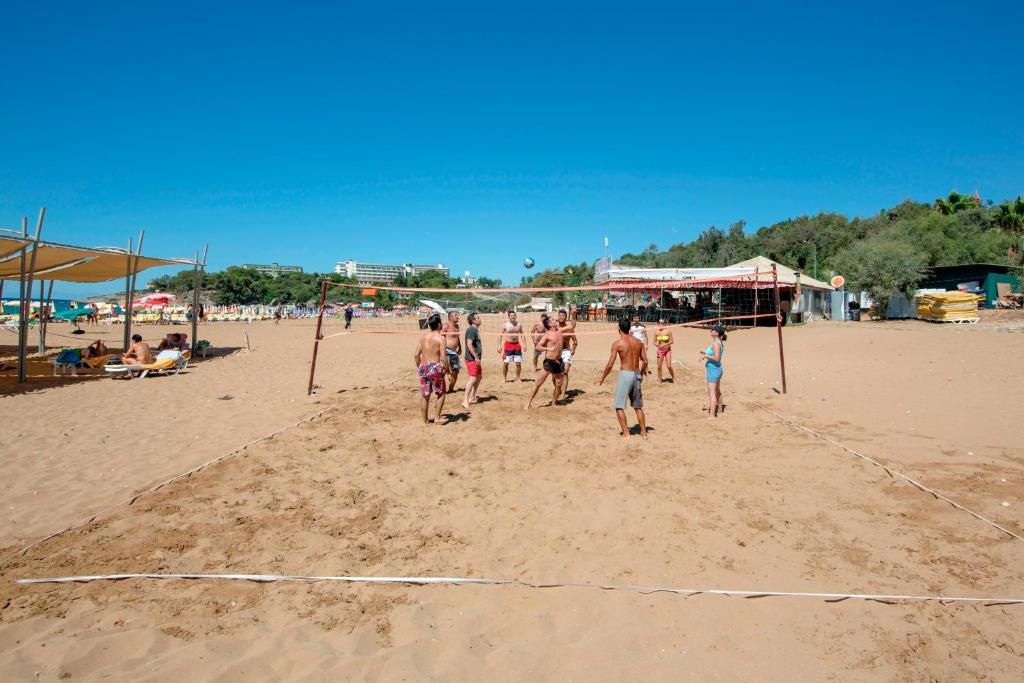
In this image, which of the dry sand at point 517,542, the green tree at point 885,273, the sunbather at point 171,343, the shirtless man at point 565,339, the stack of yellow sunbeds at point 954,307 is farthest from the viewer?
the green tree at point 885,273

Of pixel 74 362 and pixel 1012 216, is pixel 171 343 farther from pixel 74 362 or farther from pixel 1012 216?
pixel 1012 216

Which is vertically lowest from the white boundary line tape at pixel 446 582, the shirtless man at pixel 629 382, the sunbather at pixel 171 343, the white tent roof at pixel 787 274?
the white boundary line tape at pixel 446 582

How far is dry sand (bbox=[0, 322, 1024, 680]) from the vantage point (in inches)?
104

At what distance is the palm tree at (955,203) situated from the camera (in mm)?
38719

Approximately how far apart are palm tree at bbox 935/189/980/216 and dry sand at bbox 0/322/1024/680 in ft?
141

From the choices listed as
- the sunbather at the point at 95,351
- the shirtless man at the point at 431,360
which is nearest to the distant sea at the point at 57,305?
the sunbather at the point at 95,351

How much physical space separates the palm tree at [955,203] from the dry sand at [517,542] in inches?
1698

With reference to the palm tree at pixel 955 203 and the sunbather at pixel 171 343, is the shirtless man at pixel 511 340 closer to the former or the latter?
the sunbather at pixel 171 343

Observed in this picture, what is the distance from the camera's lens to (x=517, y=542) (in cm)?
378

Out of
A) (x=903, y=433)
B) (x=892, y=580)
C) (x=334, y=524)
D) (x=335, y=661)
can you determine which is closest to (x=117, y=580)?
(x=334, y=524)

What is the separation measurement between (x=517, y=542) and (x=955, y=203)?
51.7 metres

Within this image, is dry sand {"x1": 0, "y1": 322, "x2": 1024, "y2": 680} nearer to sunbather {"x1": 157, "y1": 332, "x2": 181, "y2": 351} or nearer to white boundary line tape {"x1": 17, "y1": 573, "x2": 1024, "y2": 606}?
white boundary line tape {"x1": 17, "y1": 573, "x2": 1024, "y2": 606}

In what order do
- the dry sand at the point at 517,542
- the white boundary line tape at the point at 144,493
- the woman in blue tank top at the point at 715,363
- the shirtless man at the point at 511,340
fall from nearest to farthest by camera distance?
the dry sand at the point at 517,542 < the white boundary line tape at the point at 144,493 < the woman in blue tank top at the point at 715,363 < the shirtless man at the point at 511,340

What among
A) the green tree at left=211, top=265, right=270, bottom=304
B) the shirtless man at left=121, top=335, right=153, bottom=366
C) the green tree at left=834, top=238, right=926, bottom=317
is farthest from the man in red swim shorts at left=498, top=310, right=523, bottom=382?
the green tree at left=211, top=265, right=270, bottom=304
